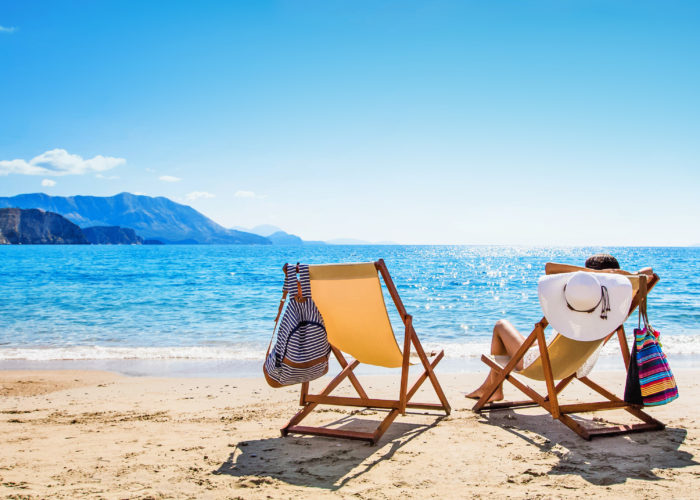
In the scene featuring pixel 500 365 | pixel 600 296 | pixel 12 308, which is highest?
pixel 600 296

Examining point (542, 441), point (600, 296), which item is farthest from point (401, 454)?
point (600, 296)

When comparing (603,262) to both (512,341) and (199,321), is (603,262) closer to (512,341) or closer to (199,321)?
(512,341)

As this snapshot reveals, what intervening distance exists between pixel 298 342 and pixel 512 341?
164 cm

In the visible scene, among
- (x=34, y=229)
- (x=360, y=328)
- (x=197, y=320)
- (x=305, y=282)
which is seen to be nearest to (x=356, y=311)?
(x=360, y=328)

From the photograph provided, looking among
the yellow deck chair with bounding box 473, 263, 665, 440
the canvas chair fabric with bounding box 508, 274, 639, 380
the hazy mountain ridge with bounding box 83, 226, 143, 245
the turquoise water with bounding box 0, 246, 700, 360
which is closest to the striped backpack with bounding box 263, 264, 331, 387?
the yellow deck chair with bounding box 473, 263, 665, 440

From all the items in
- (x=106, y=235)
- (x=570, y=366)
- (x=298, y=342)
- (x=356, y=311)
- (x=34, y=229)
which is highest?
(x=34, y=229)

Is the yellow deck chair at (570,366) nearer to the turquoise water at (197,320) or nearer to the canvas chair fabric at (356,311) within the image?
the canvas chair fabric at (356,311)

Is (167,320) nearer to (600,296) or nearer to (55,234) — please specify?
(600,296)

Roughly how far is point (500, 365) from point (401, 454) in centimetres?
118

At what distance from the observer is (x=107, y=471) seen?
9.14ft

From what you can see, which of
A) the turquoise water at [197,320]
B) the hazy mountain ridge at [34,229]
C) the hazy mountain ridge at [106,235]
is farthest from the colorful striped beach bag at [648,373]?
the hazy mountain ridge at [106,235]

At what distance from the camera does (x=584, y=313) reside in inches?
125

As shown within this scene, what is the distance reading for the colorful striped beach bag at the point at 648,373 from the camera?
312cm

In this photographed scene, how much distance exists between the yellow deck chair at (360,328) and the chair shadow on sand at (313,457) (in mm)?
83
